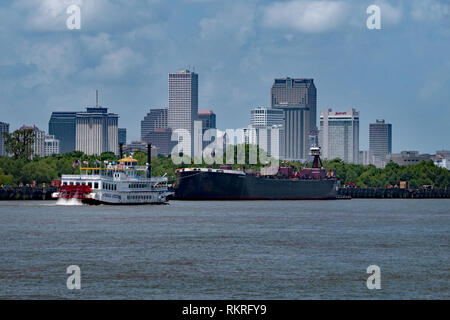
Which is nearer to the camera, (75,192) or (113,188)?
(75,192)

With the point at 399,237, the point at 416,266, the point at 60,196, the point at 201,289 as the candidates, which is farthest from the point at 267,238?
the point at 60,196

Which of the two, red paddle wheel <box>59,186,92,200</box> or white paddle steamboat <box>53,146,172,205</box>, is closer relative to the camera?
red paddle wheel <box>59,186,92,200</box>

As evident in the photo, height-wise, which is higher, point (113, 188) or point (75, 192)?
point (113, 188)

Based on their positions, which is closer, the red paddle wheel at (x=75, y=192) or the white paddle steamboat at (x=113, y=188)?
the red paddle wheel at (x=75, y=192)

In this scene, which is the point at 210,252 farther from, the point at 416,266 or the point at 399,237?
the point at 399,237
